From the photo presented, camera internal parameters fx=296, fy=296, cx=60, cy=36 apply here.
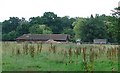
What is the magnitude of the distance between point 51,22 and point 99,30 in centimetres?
3105

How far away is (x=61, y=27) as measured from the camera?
369ft

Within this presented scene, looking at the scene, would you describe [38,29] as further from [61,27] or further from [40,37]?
[61,27]

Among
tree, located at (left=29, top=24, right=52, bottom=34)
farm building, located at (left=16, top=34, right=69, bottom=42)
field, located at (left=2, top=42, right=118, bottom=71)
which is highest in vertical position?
tree, located at (left=29, top=24, right=52, bottom=34)

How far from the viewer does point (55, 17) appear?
115375 millimetres

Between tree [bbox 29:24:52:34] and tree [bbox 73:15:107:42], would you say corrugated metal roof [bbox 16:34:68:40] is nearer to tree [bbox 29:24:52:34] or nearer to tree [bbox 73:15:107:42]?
tree [bbox 73:15:107:42]

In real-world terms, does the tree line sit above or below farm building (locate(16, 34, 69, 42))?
above

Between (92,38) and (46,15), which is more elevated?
(46,15)

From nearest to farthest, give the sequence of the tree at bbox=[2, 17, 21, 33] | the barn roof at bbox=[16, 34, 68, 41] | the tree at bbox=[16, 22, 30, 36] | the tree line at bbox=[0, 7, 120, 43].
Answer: the tree line at bbox=[0, 7, 120, 43]
the barn roof at bbox=[16, 34, 68, 41]
the tree at bbox=[16, 22, 30, 36]
the tree at bbox=[2, 17, 21, 33]

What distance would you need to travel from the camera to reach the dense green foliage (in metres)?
88.5

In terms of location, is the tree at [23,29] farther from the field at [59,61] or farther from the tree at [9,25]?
the field at [59,61]

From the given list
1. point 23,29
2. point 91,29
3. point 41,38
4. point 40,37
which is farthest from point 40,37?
point 91,29

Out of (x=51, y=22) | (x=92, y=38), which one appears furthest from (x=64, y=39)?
(x=51, y=22)

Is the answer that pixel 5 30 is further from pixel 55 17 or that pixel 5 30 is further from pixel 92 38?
pixel 92 38

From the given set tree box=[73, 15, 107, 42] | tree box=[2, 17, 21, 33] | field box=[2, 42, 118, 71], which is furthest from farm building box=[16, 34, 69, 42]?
field box=[2, 42, 118, 71]
